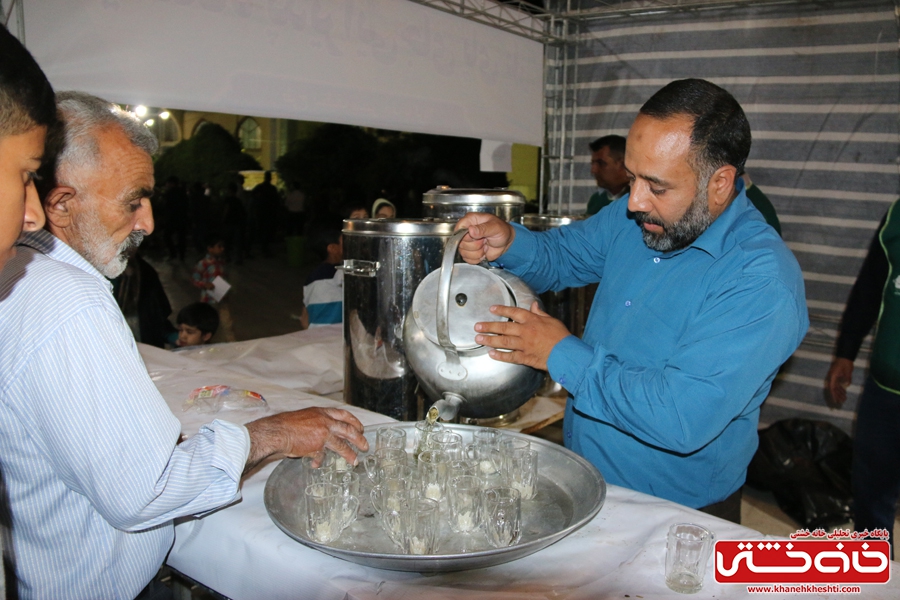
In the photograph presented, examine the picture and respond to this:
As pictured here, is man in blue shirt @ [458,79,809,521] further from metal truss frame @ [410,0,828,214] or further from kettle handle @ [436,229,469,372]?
metal truss frame @ [410,0,828,214]

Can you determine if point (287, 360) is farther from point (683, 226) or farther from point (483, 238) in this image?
point (683, 226)

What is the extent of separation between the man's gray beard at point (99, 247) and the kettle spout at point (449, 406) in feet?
2.64

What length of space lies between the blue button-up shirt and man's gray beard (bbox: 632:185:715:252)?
3cm

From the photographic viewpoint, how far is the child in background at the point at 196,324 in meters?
4.23

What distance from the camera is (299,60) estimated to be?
10.9ft

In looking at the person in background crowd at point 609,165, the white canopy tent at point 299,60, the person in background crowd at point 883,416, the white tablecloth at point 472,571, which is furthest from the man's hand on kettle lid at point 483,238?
the person in background crowd at point 609,165

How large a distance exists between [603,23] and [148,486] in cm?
498

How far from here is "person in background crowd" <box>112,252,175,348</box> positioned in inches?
172

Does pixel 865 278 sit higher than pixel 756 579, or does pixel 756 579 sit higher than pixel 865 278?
pixel 865 278

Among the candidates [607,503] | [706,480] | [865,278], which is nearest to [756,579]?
[607,503]

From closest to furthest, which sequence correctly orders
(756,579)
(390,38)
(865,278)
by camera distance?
(756,579)
(865,278)
(390,38)

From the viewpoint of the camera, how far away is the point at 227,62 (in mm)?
3039

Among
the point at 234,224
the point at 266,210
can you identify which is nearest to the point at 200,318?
the point at 234,224

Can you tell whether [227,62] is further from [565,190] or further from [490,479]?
[565,190]
